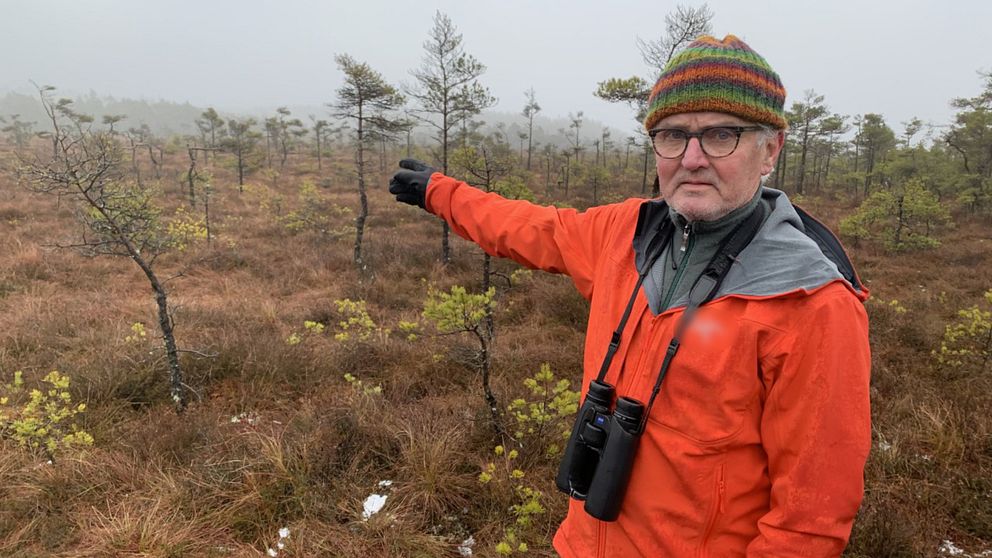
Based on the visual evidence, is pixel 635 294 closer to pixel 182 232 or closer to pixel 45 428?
pixel 45 428

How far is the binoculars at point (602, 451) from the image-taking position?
3.84 feet

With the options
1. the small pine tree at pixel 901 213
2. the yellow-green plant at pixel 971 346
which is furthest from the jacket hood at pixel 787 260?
the small pine tree at pixel 901 213

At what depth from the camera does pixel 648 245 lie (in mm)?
1343

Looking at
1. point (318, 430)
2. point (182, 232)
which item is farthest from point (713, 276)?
point (182, 232)

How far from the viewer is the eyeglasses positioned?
1134 mm

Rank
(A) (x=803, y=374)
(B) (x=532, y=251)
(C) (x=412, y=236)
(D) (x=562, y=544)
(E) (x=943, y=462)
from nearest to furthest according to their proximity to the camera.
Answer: (A) (x=803, y=374) → (D) (x=562, y=544) → (B) (x=532, y=251) → (E) (x=943, y=462) → (C) (x=412, y=236)

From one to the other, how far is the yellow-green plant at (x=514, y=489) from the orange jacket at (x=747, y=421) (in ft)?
4.61

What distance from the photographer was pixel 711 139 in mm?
1154

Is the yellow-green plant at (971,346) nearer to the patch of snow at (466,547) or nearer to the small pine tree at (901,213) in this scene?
the patch of snow at (466,547)

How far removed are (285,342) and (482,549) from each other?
4.01m

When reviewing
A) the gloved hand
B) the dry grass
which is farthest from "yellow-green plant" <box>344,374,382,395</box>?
the gloved hand

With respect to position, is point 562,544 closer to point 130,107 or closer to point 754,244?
point 754,244

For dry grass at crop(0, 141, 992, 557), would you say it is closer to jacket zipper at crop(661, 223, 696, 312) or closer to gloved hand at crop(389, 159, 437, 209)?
gloved hand at crop(389, 159, 437, 209)

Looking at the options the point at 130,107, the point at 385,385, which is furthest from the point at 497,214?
the point at 130,107
